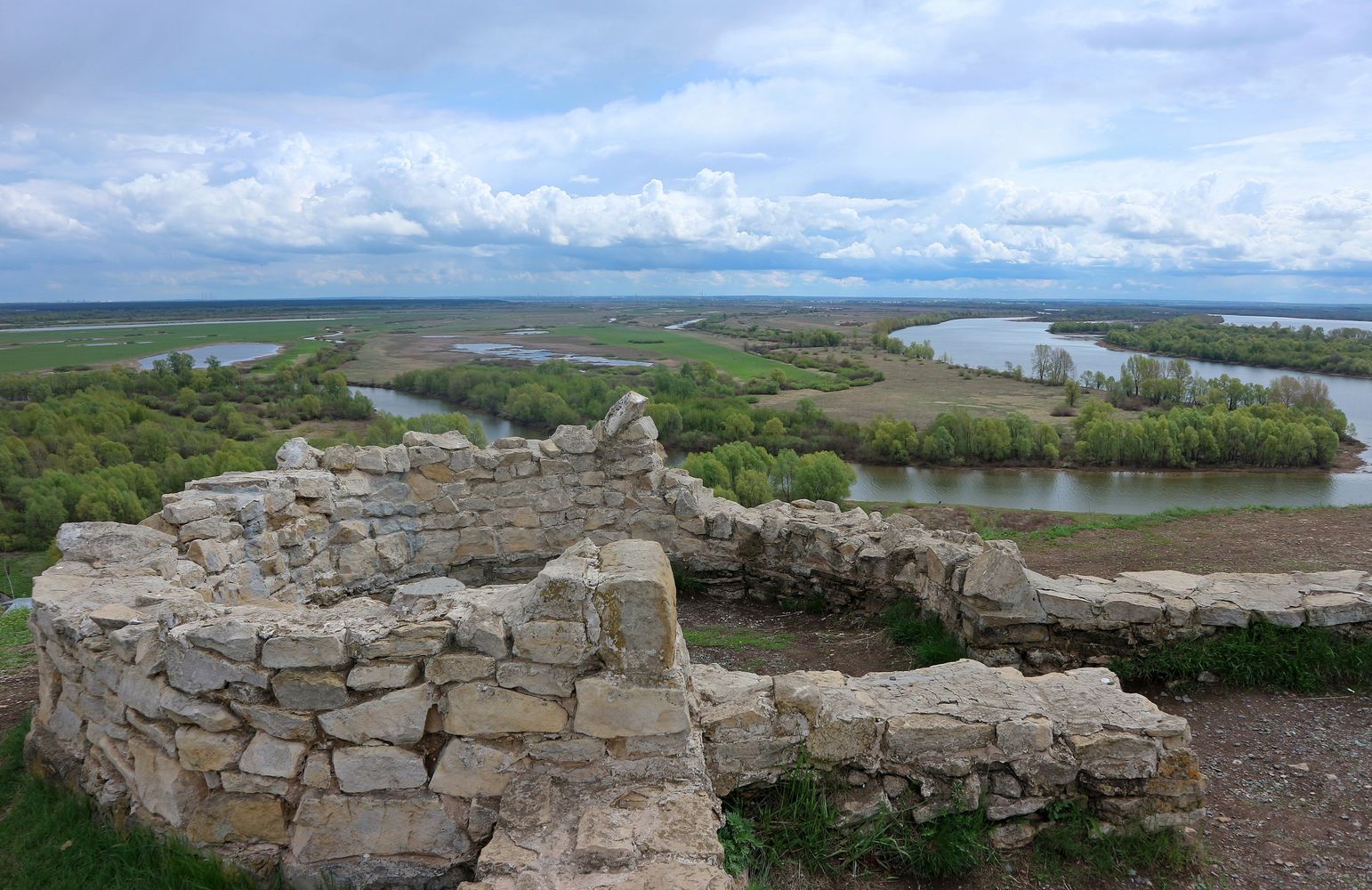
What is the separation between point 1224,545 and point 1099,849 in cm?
702

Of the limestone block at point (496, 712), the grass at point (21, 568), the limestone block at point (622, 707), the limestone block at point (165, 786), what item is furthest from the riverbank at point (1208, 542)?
the grass at point (21, 568)

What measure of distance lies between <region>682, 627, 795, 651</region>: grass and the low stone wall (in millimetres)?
2615

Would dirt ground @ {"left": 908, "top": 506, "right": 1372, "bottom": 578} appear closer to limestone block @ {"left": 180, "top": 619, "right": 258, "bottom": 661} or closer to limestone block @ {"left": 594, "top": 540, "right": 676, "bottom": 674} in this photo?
limestone block @ {"left": 594, "top": 540, "right": 676, "bottom": 674}

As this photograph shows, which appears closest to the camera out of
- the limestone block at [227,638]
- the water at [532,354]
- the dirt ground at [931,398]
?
the limestone block at [227,638]

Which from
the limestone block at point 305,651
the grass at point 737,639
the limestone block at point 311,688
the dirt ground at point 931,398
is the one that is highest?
the limestone block at point 305,651

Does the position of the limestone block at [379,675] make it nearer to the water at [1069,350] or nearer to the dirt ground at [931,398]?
the dirt ground at [931,398]

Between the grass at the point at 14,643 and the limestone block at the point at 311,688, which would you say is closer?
the limestone block at the point at 311,688

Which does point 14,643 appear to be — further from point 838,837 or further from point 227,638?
point 838,837

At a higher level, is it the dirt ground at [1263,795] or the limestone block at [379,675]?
the limestone block at [379,675]

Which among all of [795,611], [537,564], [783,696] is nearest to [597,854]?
[783,696]

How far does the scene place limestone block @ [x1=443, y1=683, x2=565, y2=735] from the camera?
3.53 m

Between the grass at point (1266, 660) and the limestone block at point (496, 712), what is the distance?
4.35 metres

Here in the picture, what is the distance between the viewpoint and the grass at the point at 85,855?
3.49 m

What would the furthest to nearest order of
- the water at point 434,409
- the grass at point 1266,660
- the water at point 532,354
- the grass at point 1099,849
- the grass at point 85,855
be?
the water at point 532,354, the water at point 434,409, the grass at point 1266,660, the grass at point 1099,849, the grass at point 85,855
